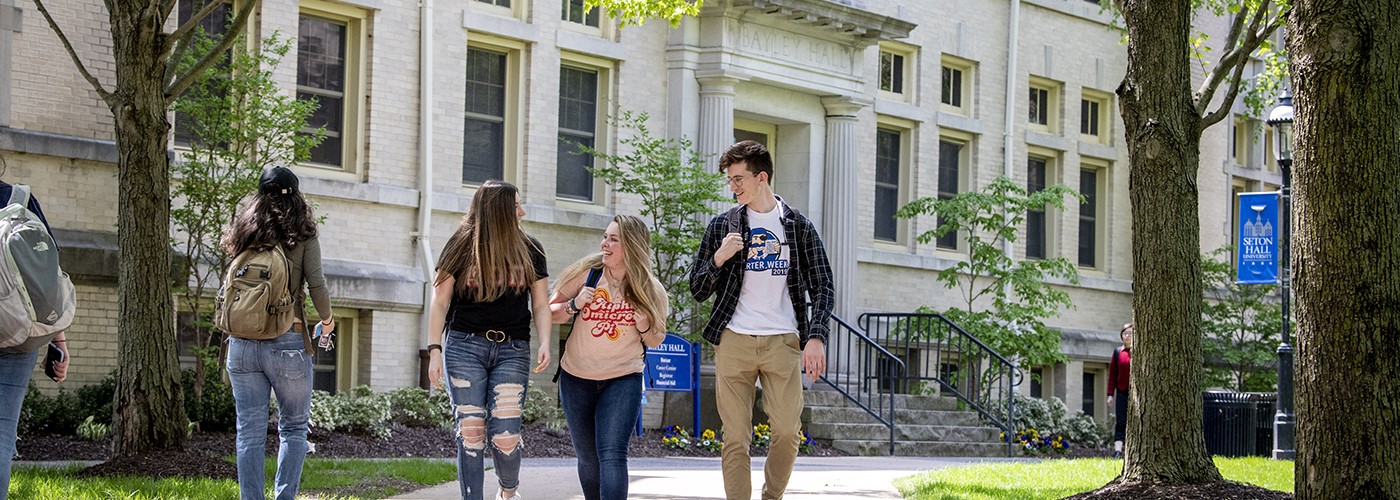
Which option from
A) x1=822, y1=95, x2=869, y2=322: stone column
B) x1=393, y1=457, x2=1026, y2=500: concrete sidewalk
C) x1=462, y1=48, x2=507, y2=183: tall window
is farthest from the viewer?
x1=822, y1=95, x2=869, y2=322: stone column

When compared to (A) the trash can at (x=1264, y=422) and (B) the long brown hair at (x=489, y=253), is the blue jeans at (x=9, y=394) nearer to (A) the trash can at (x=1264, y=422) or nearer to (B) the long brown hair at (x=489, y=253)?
(B) the long brown hair at (x=489, y=253)

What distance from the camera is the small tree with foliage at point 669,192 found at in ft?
58.9


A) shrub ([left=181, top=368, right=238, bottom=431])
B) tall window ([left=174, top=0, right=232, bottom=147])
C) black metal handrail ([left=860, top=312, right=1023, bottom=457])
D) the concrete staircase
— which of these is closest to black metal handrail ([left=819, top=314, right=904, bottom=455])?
the concrete staircase

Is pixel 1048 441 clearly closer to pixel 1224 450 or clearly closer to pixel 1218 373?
pixel 1224 450

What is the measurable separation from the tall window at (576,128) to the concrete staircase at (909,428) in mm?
3491

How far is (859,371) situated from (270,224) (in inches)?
473

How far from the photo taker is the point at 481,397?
7.69 m

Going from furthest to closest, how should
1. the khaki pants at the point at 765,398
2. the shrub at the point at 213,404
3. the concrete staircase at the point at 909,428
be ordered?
the concrete staircase at the point at 909,428
the shrub at the point at 213,404
the khaki pants at the point at 765,398

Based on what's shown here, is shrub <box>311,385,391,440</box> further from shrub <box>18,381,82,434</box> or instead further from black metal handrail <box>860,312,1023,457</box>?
black metal handrail <box>860,312,1023,457</box>

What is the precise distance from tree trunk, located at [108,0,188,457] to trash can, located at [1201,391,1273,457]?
1286 centimetres

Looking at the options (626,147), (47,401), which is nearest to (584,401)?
(47,401)

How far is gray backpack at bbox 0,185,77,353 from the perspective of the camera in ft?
22.4

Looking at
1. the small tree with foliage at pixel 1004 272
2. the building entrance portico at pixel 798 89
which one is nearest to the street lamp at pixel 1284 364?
the small tree with foliage at pixel 1004 272

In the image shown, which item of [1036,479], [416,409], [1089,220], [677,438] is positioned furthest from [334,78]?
[1089,220]
